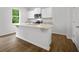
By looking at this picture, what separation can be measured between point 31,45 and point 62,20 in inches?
20.5

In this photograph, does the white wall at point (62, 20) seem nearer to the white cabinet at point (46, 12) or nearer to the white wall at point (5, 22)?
the white cabinet at point (46, 12)

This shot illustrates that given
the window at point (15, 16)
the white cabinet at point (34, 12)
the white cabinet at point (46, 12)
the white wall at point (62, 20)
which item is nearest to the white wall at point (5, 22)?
the window at point (15, 16)

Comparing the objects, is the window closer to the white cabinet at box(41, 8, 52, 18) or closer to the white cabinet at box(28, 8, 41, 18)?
the white cabinet at box(28, 8, 41, 18)

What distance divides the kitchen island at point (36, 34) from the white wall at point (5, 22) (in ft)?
0.40

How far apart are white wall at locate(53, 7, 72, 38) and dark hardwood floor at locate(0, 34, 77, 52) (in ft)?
0.24

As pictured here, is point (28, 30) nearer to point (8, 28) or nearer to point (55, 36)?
point (8, 28)

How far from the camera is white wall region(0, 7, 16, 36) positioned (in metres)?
1.31

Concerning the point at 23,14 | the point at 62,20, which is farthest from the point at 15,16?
the point at 62,20

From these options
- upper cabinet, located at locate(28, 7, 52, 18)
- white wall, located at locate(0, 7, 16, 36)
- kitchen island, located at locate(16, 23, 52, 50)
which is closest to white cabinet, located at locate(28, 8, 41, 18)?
upper cabinet, located at locate(28, 7, 52, 18)

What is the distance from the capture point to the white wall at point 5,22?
131cm

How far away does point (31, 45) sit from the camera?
1.32m
